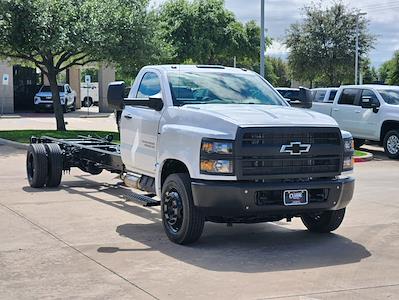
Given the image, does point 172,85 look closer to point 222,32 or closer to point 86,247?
point 86,247

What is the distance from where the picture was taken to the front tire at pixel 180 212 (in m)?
7.29

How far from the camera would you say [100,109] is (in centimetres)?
4497

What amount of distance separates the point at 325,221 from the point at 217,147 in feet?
6.95

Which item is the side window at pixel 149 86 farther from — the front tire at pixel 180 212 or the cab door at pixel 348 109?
the cab door at pixel 348 109

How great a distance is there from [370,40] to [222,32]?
425 inches

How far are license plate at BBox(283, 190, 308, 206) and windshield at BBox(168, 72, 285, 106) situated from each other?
1.70 meters

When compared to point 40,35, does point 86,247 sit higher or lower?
lower

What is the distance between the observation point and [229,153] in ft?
22.9

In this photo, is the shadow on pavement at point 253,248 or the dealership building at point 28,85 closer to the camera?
the shadow on pavement at point 253,248

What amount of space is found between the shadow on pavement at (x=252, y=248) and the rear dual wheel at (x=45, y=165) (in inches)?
117

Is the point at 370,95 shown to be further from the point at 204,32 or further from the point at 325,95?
the point at 204,32

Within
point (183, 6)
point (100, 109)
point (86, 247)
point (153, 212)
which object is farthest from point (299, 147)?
point (100, 109)

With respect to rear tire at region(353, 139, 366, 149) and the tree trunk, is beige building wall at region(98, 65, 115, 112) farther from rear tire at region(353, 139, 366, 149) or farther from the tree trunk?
rear tire at region(353, 139, 366, 149)

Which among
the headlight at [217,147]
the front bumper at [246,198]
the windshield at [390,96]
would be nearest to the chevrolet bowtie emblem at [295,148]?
the front bumper at [246,198]
